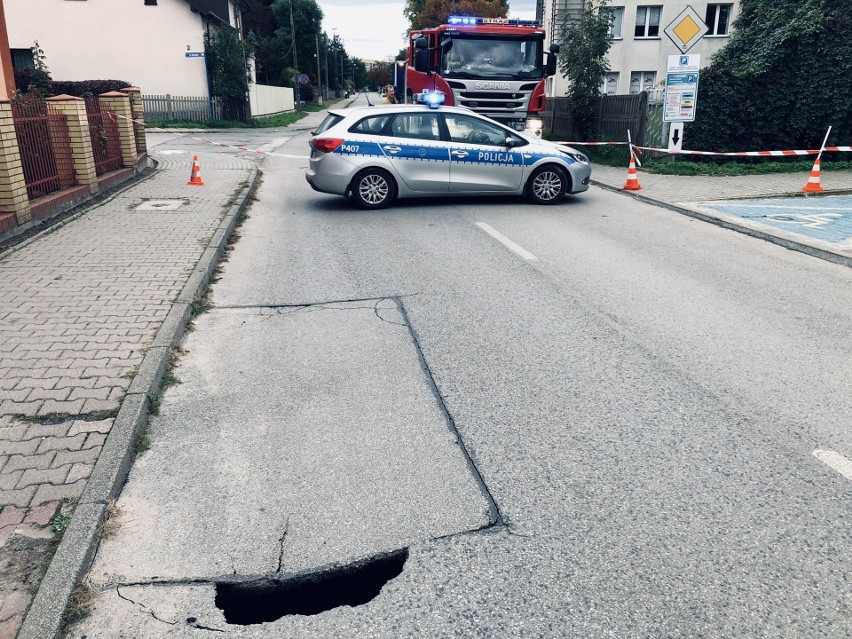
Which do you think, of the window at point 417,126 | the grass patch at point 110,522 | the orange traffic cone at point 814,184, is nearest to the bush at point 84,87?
the window at point 417,126

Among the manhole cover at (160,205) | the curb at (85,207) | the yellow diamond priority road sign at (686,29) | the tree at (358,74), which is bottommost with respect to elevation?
the manhole cover at (160,205)

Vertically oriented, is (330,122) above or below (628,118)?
above

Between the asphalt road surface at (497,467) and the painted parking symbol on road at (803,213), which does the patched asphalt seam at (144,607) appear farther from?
the painted parking symbol on road at (803,213)

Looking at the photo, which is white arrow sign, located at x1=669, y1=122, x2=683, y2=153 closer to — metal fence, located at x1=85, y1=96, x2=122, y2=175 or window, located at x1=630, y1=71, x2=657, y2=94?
metal fence, located at x1=85, y1=96, x2=122, y2=175

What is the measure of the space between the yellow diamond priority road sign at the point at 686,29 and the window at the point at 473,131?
596cm

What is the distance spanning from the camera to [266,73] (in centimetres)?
6475

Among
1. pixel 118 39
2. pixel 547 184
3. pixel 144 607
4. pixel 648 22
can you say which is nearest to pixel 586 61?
pixel 547 184

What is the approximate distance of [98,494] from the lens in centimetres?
371

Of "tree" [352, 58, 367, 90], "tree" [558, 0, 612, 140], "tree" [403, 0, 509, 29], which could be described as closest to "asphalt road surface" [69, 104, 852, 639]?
"tree" [558, 0, 612, 140]

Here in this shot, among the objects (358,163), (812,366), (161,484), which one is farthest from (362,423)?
(358,163)

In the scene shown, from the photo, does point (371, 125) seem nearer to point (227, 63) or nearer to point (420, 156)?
point (420, 156)

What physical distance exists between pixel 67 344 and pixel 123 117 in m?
11.2

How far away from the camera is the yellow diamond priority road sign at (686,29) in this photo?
15.6 metres

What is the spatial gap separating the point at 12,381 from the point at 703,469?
447cm
